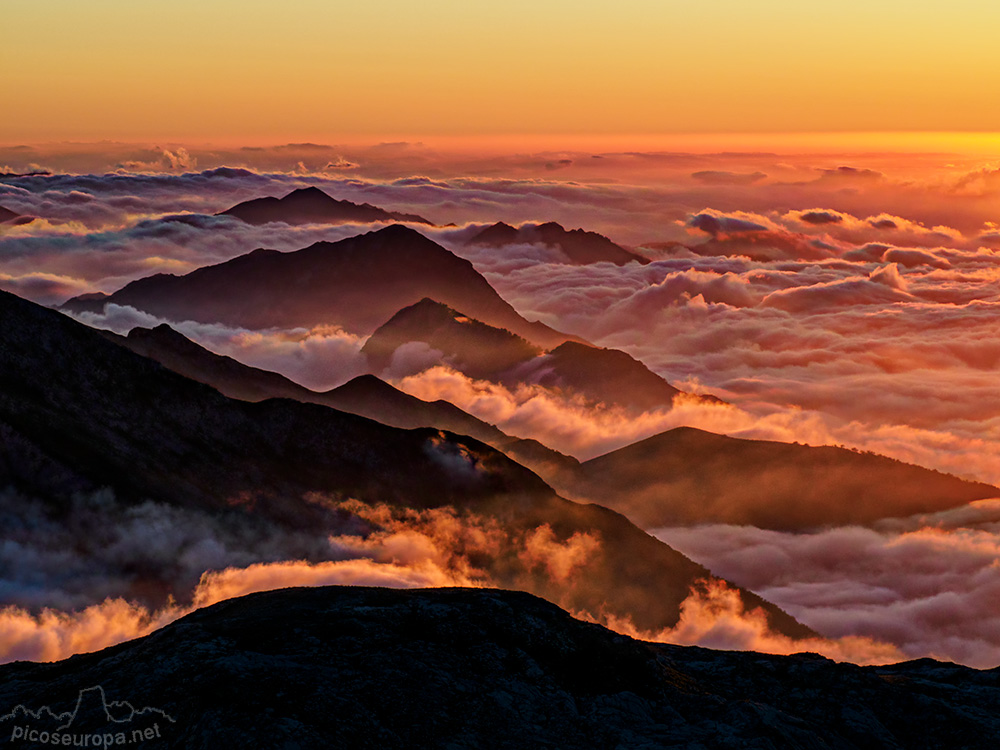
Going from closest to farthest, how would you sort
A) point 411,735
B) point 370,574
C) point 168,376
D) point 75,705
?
point 411,735 < point 75,705 < point 370,574 < point 168,376

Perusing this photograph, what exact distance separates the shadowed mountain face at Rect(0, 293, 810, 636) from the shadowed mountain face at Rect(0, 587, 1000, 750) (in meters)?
78.4

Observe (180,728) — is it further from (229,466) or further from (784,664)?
(229,466)

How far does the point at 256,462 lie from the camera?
132250mm

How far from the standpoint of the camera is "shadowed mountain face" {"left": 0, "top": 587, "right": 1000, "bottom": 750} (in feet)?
86.5

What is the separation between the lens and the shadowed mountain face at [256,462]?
357ft

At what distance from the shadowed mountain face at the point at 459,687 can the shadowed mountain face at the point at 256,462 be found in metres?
78.4

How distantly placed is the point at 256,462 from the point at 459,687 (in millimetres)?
109822

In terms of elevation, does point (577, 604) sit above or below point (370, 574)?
below

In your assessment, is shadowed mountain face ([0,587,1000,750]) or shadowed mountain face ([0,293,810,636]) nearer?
shadowed mountain face ([0,587,1000,750])

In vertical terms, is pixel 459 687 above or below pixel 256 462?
above

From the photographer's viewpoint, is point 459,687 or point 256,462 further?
point 256,462

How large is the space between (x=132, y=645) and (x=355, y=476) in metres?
105

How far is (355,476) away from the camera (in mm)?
140625

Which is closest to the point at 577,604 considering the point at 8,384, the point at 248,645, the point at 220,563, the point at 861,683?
the point at 220,563
